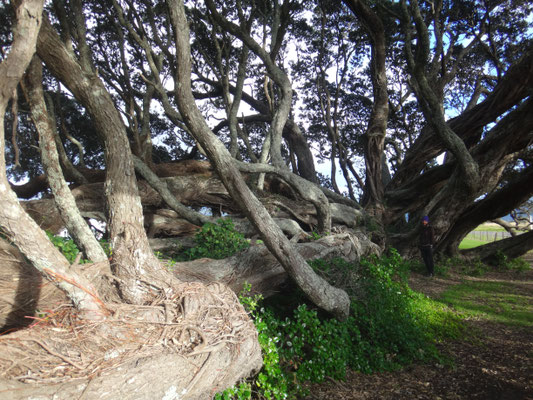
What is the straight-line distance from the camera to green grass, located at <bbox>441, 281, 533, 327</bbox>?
5781 mm

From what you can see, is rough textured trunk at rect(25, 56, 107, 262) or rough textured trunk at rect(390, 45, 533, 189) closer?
rough textured trunk at rect(25, 56, 107, 262)

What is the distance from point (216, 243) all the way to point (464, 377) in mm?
3863

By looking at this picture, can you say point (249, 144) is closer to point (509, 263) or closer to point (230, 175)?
point (230, 175)

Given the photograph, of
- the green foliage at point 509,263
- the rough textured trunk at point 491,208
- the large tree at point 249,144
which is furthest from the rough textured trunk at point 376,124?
the green foliage at point 509,263

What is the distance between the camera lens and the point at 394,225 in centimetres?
1048

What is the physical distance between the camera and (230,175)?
3.79 meters

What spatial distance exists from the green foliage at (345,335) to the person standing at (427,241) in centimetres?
312

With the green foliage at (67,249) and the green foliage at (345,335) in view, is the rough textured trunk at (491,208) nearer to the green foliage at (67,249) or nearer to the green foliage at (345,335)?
the green foliage at (345,335)

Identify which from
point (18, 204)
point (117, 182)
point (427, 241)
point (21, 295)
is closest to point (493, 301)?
point (427, 241)

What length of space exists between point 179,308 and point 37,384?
117 cm

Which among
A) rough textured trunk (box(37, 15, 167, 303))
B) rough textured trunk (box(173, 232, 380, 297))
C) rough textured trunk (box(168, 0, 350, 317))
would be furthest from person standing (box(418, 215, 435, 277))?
rough textured trunk (box(37, 15, 167, 303))

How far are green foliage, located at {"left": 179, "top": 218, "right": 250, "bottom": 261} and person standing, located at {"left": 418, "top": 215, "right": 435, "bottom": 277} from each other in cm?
515

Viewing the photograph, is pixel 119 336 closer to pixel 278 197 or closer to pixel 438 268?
pixel 278 197

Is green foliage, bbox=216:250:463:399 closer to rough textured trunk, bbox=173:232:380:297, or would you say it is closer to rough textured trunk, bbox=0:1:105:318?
rough textured trunk, bbox=173:232:380:297
